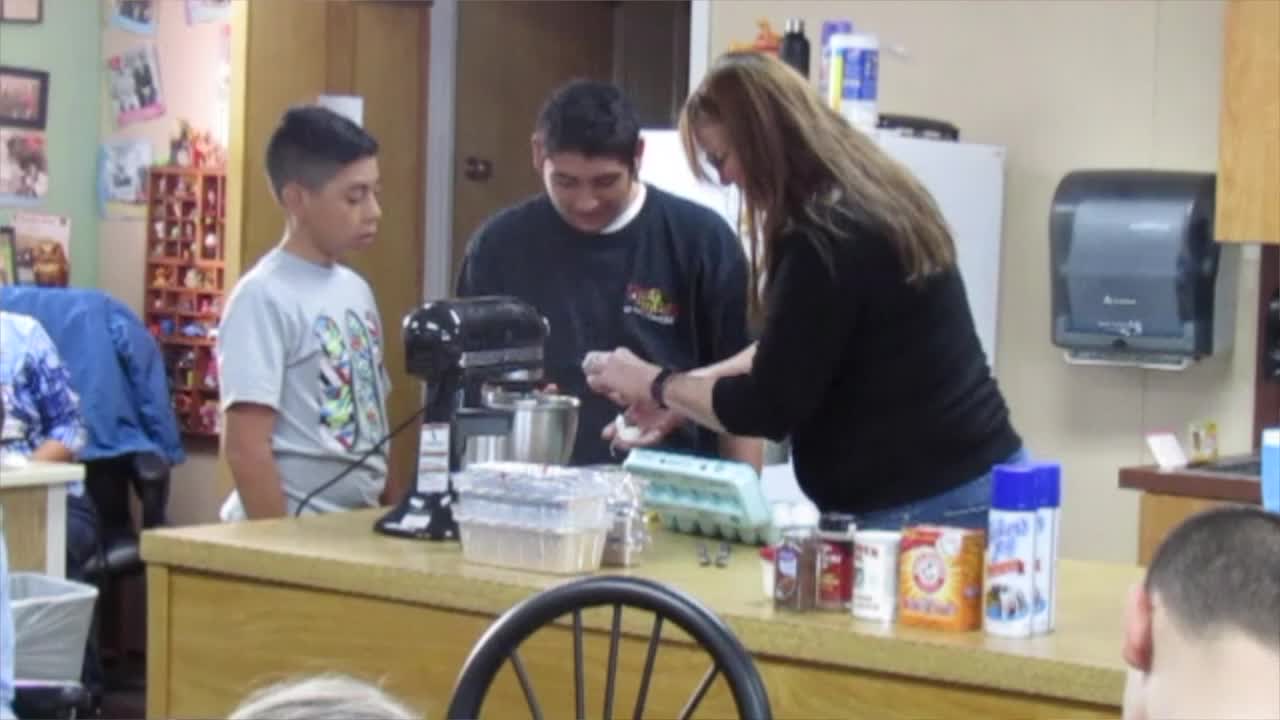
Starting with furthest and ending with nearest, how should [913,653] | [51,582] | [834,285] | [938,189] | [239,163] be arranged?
[239,163] → [938,189] → [51,582] → [834,285] → [913,653]

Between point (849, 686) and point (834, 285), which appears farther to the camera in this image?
point (834, 285)

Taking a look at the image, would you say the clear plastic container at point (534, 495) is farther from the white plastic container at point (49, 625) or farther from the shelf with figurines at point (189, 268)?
the shelf with figurines at point (189, 268)

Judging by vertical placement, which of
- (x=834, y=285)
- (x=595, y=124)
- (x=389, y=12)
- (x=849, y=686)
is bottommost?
(x=849, y=686)

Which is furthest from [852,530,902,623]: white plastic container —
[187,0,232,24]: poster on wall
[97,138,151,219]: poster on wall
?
[97,138,151,219]: poster on wall

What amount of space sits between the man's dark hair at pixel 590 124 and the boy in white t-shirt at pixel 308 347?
0.39 metres

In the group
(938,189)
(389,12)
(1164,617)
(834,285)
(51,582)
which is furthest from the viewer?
(389,12)

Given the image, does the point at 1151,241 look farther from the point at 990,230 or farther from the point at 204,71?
the point at 204,71

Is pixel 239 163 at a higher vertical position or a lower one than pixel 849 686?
higher

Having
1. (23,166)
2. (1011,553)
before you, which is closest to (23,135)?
(23,166)

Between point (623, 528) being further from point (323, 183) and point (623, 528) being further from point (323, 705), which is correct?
point (323, 705)

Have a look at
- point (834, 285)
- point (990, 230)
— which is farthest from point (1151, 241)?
point (834, 285)

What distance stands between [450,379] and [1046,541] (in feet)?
3.06

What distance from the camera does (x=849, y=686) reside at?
7.20 feet

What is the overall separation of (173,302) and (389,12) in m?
1.10
